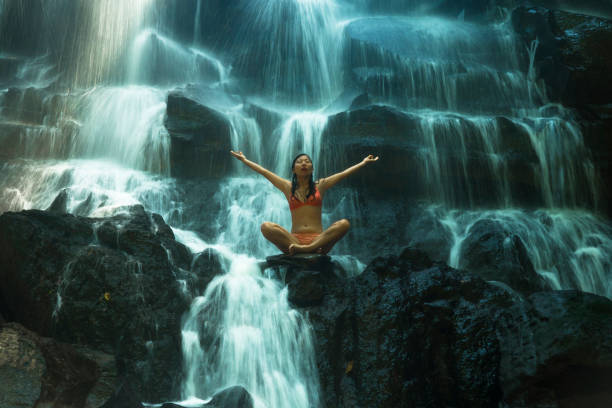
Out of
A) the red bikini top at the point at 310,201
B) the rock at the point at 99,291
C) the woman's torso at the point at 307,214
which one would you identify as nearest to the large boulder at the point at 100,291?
the rock at the point at 99,291

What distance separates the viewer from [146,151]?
10.2 m

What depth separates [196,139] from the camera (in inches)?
394

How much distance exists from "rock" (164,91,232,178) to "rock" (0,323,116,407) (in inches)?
221

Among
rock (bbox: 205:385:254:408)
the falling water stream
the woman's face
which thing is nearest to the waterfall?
the falling water stream

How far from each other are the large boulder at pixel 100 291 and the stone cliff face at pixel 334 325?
1 centimetres

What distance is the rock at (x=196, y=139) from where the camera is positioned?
9.95 meters

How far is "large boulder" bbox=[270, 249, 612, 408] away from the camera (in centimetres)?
401

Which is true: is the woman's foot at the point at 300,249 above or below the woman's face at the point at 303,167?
below

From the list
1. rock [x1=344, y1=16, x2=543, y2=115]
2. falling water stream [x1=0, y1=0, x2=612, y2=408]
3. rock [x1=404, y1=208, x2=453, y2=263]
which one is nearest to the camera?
falling water stream [x1=0, y1=0, x2=612, y2=408]

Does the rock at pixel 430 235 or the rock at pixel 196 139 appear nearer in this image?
the rock at pixel 430 235

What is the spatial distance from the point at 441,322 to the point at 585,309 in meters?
1.35

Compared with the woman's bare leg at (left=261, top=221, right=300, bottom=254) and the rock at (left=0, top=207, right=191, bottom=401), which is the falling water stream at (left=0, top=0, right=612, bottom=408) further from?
the woman's bare leg at (left=261, top=221, right=300, bottom=254)

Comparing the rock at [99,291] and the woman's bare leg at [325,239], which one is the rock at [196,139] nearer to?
the rock at [99,291]

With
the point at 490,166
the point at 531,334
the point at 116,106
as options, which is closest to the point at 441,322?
the point at 531,334
